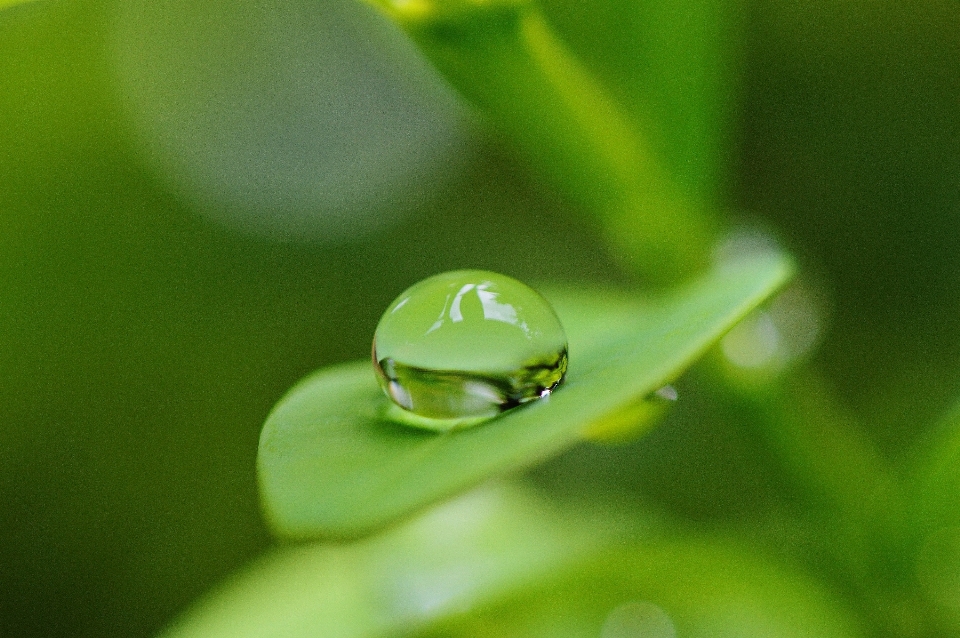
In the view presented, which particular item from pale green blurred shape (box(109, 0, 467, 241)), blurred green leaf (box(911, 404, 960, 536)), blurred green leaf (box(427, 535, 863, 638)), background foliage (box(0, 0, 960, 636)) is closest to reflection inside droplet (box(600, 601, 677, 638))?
blurred green leaf (box(427, 535, 863, 638))

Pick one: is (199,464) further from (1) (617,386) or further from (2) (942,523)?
(1) (617,386)

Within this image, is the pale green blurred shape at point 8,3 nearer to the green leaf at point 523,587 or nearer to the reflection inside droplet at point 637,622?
the green leaf at point 523,587

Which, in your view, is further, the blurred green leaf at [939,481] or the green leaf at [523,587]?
the green leaf at [523,587]

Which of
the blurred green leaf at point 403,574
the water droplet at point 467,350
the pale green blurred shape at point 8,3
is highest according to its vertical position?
the pale green blurred shape at point 8,3

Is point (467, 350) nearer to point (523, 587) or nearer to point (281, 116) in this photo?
point (523, 587)

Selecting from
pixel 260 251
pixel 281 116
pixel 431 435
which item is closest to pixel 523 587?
pixel 431 435

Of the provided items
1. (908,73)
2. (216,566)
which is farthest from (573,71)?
(216,566)

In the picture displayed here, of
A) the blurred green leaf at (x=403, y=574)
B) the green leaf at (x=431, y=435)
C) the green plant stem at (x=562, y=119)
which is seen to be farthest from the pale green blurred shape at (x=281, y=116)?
the green leaf at (x=431, y=435)
